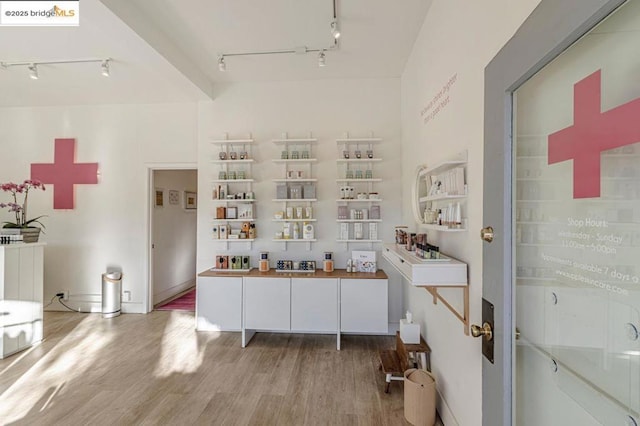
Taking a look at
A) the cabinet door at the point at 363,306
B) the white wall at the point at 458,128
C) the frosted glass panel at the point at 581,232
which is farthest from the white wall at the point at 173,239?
the frosted glass panel at the point at 581,232

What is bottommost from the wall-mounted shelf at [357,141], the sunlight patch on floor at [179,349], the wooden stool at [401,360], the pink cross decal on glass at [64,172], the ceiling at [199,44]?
the sunlight patch on floor at [179,349]

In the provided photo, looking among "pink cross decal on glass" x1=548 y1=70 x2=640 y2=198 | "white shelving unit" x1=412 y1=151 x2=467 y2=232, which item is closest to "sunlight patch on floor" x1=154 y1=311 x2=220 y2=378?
"white shelving unit" x1=412 y1=151 x2=467 y2=232

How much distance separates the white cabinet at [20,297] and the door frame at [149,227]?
113 cm

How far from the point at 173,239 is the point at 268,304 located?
9.19ft

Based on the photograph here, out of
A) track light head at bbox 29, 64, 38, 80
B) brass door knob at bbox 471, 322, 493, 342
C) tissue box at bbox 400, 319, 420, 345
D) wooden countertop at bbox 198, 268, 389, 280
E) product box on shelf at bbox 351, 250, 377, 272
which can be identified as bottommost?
tissue box at bbox 400, 319, 420, 345

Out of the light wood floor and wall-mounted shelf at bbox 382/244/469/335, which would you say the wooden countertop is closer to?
the light wood floor

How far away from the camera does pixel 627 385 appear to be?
24.7 inches

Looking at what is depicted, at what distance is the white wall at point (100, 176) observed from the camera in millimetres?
4191

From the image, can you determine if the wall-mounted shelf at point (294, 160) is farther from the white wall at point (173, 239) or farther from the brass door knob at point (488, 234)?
the brass door knob at point (488, 234)

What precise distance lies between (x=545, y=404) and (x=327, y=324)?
2.41 m

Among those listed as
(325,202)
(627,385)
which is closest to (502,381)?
(627,385)

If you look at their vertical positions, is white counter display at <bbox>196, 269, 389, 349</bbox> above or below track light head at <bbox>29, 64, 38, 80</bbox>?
below

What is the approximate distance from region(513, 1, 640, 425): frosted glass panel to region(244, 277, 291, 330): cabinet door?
97.7 inches

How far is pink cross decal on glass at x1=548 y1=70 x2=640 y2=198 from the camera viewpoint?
0.62 meters
